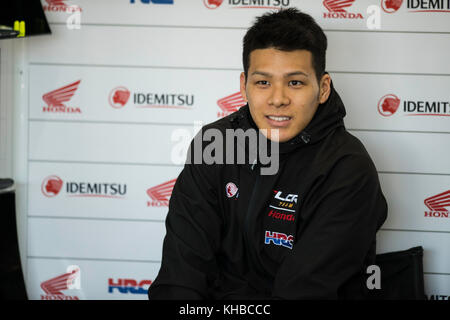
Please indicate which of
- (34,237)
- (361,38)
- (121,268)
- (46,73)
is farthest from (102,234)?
(361,38)

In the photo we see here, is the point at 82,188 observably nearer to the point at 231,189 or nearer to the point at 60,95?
the point at 60,95

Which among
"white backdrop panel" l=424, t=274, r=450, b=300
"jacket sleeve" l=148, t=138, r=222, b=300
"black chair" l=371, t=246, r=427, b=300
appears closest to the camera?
"jacket sleeve" l=148, t=138, r=222, b=300

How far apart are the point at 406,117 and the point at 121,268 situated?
5.10ft

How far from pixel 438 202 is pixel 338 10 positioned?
3.34 ft

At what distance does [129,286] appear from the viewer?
2488mm

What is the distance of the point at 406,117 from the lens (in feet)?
7.72

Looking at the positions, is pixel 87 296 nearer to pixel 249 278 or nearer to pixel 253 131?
pixel 249 278

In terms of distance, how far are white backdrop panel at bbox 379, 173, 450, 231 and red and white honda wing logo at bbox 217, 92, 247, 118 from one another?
29.8 inches

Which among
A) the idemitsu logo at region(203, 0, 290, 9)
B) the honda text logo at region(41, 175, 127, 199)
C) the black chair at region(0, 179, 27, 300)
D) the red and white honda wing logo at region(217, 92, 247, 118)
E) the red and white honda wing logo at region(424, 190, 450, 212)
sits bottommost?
the black chair at region(0, 179, 27, 300)

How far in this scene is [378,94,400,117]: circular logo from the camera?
2.35 meters

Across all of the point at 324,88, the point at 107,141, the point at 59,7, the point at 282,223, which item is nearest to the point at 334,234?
the point at 282,223

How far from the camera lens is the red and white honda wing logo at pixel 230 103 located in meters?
2.40

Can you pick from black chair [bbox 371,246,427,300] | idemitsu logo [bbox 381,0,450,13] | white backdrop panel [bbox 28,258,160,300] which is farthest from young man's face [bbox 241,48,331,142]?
white backdrop panel [bbox 28,258,160,300]

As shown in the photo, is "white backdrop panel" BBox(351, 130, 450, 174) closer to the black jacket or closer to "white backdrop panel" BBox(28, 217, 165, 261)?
the black jacket
